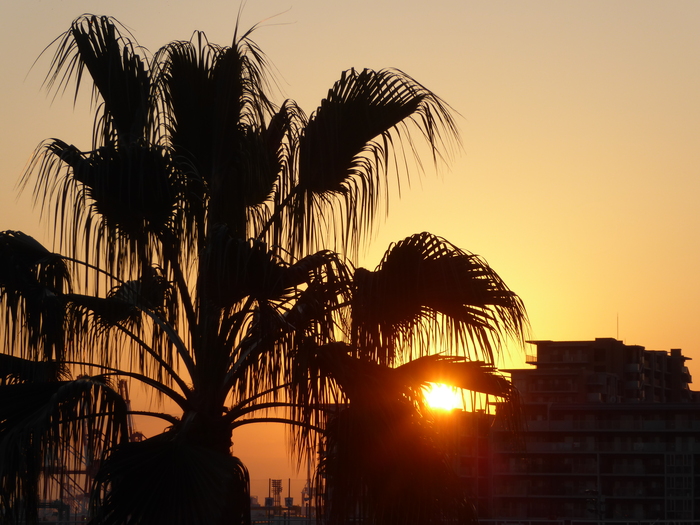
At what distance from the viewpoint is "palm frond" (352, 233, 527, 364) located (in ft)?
21.1

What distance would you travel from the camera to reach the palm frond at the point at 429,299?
6438 millimetres

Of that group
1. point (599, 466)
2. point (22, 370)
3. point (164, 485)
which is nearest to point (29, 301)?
point (22, 370)

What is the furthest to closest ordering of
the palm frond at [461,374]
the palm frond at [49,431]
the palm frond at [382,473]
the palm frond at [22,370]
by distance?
the palm frond at [22,370], the palm frond at [461,374], the palm frond at [382,473], the palm frond at [49,431]

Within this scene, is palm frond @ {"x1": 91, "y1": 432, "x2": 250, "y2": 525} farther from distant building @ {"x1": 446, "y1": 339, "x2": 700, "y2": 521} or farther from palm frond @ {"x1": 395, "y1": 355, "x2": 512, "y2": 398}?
distant building @ {"x1": 446, "y1": 339, "x2": 700, "y2": 521}

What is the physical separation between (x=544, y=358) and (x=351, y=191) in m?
94.1

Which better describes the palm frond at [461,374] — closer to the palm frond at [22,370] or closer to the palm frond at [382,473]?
the palm frond at [382,473]

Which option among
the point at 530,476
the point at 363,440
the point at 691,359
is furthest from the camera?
the point at 691,359

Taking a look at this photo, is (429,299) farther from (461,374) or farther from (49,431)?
(49,431)

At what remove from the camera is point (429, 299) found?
6562 mm

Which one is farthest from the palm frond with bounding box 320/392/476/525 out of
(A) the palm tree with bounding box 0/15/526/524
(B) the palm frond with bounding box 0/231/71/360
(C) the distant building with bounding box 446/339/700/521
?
(C) the distant building with bounding box 446/339/700/521

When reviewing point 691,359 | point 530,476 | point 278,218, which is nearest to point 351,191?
point 278,218

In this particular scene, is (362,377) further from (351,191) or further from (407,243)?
(351,191)

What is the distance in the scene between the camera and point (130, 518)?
6.06 meters

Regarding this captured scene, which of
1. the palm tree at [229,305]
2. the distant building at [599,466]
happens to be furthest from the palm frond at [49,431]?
the distant building at [599,466]
